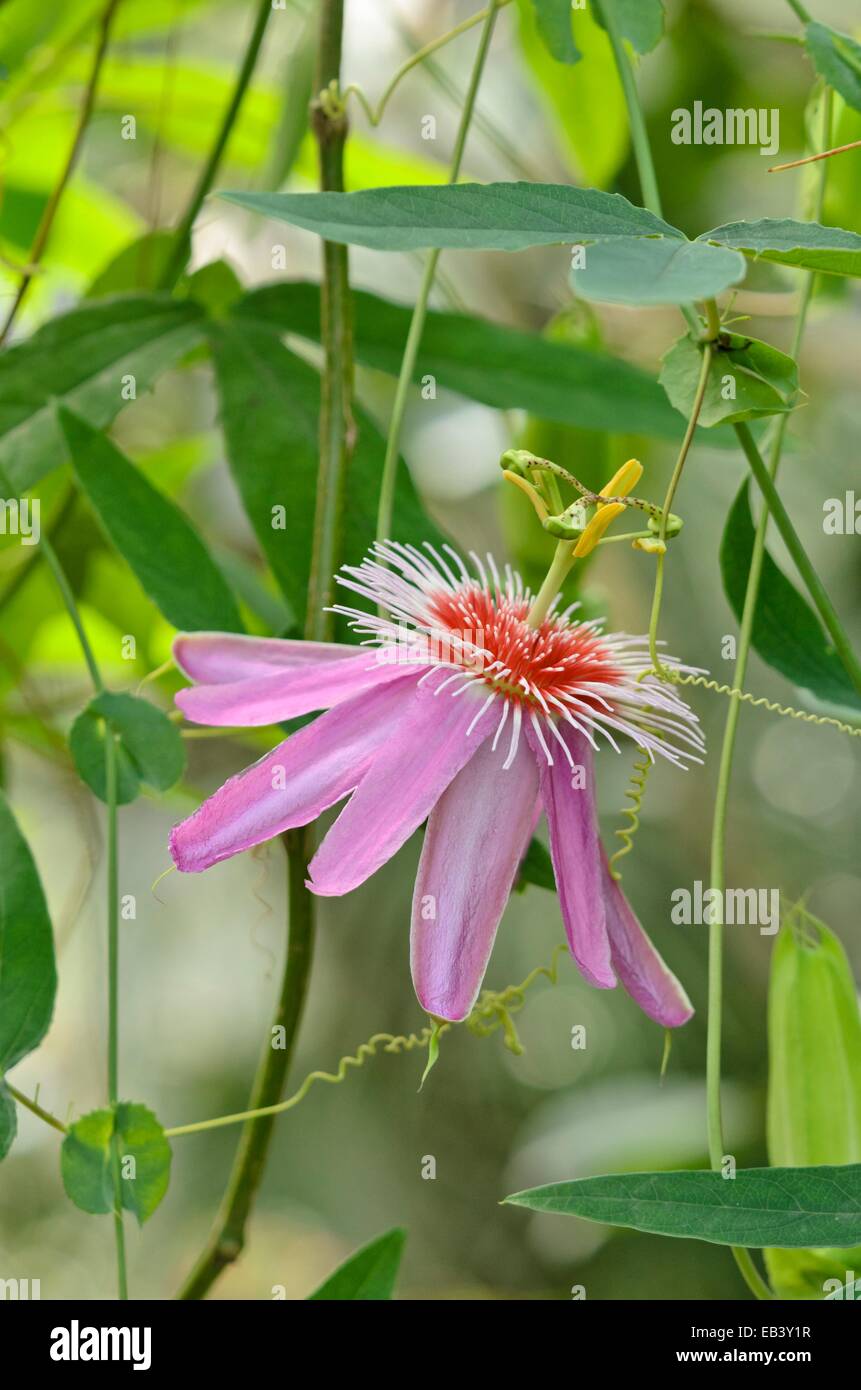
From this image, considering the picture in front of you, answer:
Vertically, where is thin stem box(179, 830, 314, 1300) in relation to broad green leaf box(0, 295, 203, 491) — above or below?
below

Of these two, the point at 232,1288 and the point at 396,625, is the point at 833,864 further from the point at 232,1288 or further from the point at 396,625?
the point at 396,625

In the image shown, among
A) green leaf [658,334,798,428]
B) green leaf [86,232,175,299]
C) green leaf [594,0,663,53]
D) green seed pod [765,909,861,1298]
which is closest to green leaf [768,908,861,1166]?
green seed pod [765,909,861,1298]

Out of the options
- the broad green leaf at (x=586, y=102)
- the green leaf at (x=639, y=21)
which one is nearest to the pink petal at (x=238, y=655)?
the green leaf at (x=639, y=21)

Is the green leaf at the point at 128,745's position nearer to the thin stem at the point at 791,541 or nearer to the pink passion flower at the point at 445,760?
the pink passion flower at the point at 445,760

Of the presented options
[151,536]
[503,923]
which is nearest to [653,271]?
[151,536]

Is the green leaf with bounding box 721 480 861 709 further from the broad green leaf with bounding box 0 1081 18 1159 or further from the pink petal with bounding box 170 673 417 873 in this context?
the broad green leaf with bounding box 0 1081 18 1159
